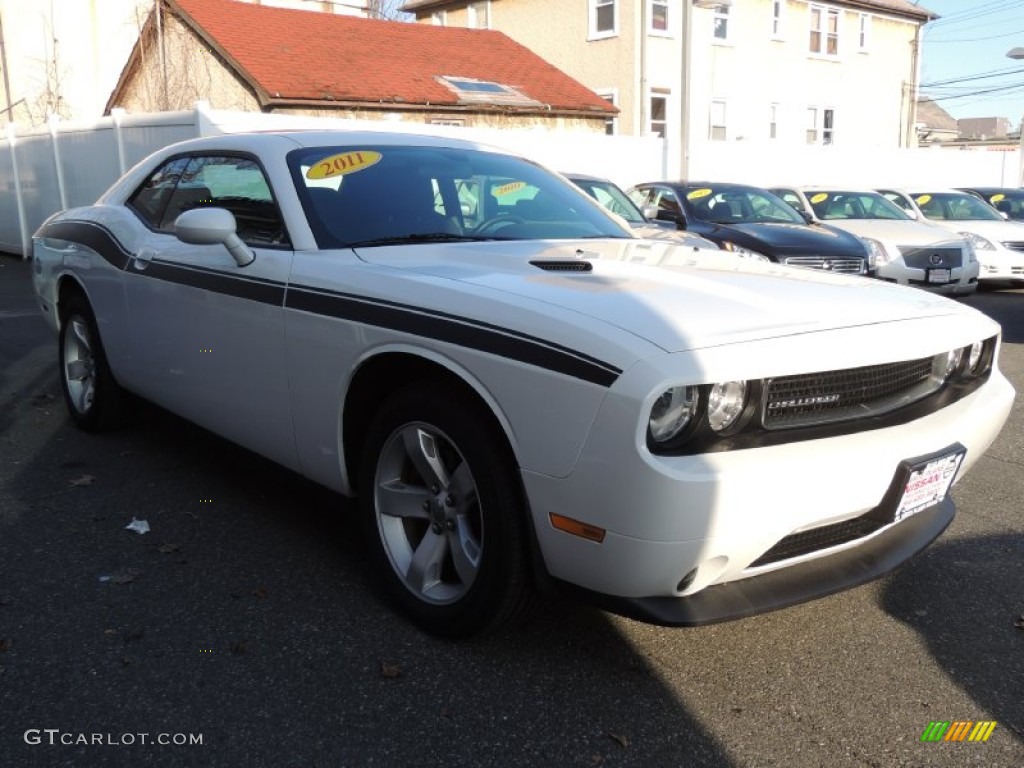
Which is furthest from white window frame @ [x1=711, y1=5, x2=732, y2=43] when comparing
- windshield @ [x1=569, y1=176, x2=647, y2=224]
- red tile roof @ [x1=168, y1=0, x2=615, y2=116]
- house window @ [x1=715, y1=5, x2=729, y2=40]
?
windshield @ [x1=569, y1=176, x2=647, y2=224]

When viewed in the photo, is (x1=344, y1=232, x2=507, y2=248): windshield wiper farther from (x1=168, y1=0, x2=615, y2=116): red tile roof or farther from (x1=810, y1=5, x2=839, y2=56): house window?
(x1=810, y1=5, x2=839, y2=56): house window

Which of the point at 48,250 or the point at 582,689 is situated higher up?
the point at 48,250

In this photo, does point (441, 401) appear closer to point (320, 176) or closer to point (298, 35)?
point (320, 176)

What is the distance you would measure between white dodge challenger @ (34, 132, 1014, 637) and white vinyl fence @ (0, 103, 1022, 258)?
3306mm

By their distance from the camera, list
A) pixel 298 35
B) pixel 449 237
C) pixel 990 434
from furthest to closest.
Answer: pixel 298 35 < pixel 449 237 < pixel 990 434

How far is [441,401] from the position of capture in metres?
2.83

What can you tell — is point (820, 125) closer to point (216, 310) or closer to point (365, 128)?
point (365, 128)

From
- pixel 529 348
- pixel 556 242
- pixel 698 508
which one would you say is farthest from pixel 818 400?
pixel 556 242

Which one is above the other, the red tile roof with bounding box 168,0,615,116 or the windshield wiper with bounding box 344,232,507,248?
the red tile roof with bounding box 168,0,615,116

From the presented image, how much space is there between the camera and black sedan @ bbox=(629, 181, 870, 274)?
9703 millimetres

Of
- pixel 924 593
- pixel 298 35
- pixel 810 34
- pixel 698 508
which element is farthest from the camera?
pixel 810 34

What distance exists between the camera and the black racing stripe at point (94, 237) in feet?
15.4

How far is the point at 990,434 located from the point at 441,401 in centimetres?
185

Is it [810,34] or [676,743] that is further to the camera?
[810,34]
